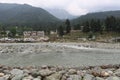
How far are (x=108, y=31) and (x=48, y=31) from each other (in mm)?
43845

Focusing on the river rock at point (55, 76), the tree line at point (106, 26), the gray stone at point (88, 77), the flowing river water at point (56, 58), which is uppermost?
the tree line at point (106, 26)

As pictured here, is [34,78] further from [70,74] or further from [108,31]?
[108,31]

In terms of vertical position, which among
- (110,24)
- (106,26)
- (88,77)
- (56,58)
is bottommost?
(56,58)

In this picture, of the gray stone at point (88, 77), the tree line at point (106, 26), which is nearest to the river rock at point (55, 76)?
the gray stone at point (88, 77)

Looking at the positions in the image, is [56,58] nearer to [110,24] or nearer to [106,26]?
[110,24]

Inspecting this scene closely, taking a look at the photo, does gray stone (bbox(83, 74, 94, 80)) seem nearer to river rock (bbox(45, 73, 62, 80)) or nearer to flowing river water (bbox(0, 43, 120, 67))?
river rock (bbox(45, 73, 62, 80))

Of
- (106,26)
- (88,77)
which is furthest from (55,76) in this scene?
(106,26)

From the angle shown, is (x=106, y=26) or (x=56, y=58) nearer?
(x=56, y=58)

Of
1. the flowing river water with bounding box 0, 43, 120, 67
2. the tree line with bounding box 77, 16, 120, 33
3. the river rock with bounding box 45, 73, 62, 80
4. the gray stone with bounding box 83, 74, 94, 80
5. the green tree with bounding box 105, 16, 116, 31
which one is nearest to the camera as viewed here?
the river rock with bounding box 45, 73, 62, 80

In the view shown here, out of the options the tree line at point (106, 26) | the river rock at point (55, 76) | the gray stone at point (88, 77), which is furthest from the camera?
the tree line at point (106, 26)

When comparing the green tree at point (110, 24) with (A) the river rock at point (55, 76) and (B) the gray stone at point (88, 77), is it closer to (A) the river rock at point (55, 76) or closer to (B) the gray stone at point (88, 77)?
(B) the gray stone at point (88, 77)

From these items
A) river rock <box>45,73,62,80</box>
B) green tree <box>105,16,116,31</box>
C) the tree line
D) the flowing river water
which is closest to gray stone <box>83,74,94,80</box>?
river rock <box>45,73,62,80</box>

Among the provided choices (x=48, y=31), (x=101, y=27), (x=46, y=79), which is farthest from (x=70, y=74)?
(x=48, y=31)

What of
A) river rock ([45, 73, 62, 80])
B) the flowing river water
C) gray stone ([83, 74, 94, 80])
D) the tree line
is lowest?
the flowing river water
